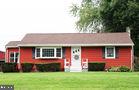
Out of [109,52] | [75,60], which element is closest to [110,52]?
[109,52]

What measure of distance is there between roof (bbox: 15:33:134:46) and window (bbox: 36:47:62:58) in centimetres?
56

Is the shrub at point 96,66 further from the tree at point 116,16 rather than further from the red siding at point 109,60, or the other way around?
the tree at point 116,16

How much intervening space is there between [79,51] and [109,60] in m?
2.90

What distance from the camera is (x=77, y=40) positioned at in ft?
137

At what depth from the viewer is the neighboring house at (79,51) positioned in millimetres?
40344

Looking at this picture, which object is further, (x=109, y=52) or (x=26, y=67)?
Result: (x=109, y=52)

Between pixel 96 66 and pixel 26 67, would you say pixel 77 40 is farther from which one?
pixel 26 67

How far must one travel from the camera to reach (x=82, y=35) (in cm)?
4378

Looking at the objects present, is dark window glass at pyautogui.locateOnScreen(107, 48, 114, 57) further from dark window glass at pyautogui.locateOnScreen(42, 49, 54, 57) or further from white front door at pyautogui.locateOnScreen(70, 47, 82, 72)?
dark window glass at pyautogui.locateOnScreen(42, 49, 54, 57)

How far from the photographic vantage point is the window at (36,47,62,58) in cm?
4105

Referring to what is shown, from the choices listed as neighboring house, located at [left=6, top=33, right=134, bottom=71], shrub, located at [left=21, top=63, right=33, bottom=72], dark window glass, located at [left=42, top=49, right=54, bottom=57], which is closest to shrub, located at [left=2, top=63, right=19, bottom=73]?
shrub, located at [left=21, top=63, right=33, bottom=72]

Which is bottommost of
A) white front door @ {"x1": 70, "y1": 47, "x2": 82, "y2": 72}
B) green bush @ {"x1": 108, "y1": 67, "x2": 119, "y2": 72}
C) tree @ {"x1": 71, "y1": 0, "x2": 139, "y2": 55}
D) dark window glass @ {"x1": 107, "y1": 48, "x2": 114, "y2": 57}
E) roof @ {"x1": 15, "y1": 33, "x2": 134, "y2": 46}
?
green bush @ {"x1": 108, "y1": 67, "x2": 119, "y2": 72}

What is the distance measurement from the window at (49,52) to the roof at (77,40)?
1.85ft

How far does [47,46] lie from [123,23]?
1124 cm
